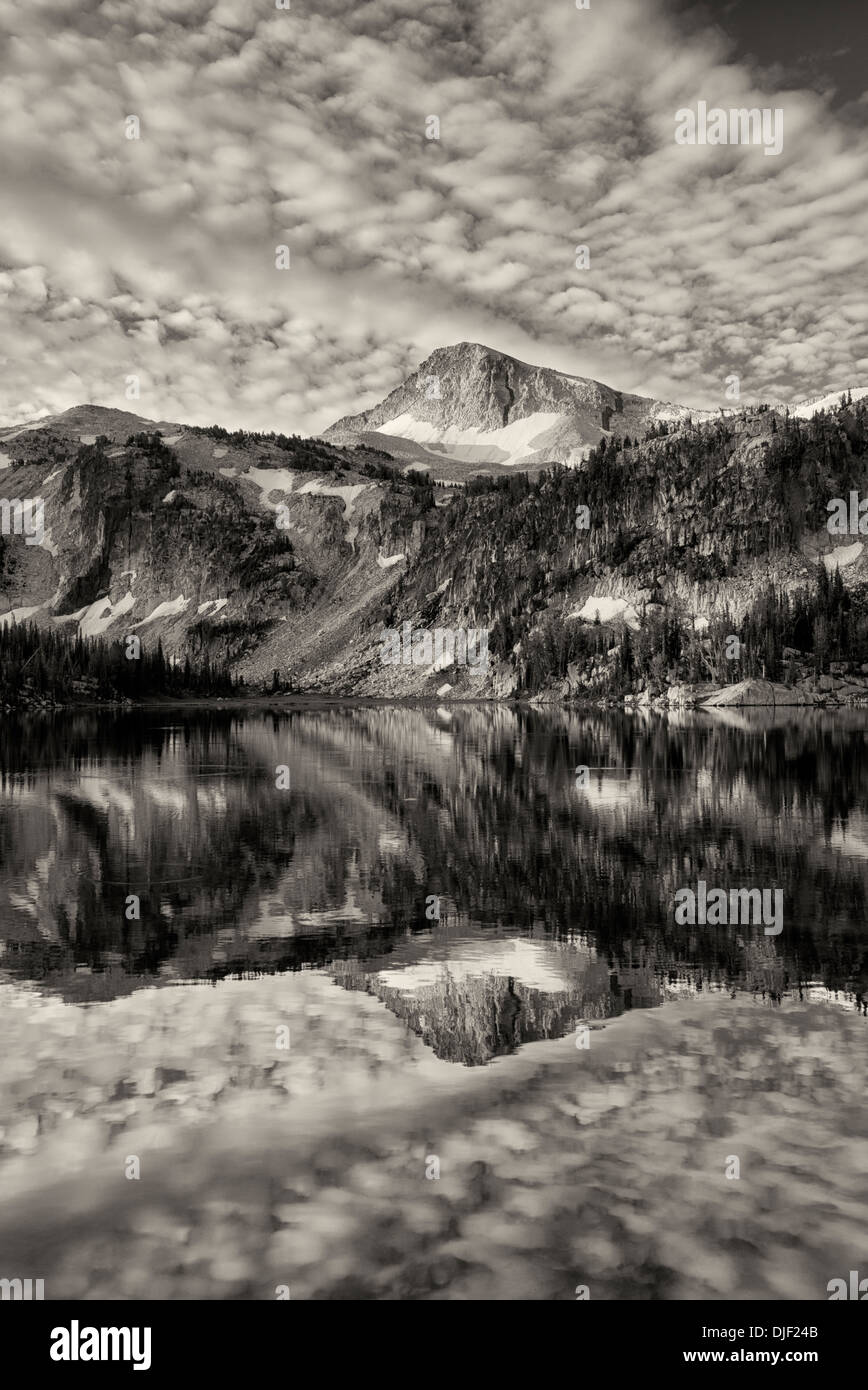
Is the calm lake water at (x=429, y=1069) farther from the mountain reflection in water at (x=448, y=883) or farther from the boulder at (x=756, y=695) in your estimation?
the boulder at (x=756, y=695)

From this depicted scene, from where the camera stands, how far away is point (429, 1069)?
36.7 ft

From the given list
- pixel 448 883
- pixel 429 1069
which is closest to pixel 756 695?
pixel 448 883

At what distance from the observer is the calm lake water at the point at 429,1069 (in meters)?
7.49

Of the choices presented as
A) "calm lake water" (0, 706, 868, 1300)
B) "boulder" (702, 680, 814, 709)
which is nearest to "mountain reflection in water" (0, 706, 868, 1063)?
"calm lake water" (0, 706, 868, 1300)

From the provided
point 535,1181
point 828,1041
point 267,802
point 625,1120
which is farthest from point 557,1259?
point 267,802

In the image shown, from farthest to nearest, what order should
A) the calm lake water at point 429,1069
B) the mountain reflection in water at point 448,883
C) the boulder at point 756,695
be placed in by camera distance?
the boulder at point 756,695 < the mountain reflection in water at point 448,883 < the calm lake water at point 429,1069

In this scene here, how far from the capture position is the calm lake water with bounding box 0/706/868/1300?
24.6 ft

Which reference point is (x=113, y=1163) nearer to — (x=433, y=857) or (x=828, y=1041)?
(x=828, y=1041)

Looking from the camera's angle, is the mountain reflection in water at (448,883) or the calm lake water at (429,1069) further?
the mountain reflection in water at (448,883)

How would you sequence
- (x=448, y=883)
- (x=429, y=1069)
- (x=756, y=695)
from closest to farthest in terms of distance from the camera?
(x=429, y=1069) → (x=448, y=883) → (x=756, y=695)

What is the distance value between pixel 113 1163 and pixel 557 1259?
4478 mm

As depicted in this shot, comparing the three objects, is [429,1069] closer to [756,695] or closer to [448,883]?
[448,883]

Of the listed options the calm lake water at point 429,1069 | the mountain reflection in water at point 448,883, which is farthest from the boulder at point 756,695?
the calm lake water at point 429,1069
